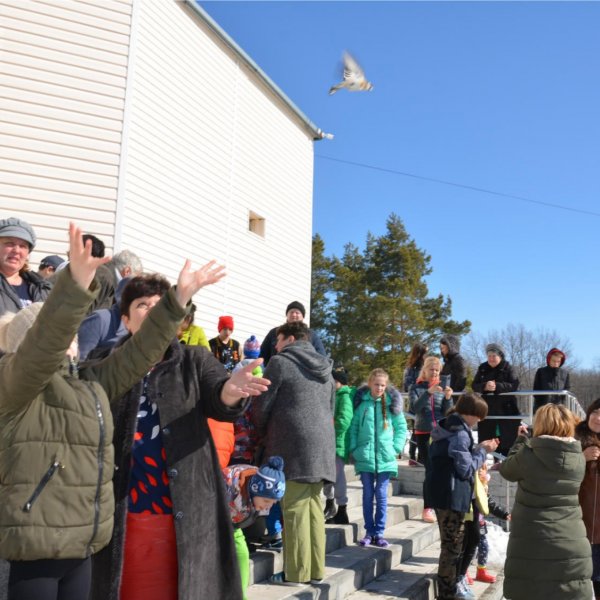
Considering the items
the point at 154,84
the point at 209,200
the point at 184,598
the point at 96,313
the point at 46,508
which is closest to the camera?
the point at 46,508

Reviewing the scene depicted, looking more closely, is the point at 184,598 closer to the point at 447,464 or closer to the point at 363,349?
the point at 447,464

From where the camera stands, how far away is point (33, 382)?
2150 mm

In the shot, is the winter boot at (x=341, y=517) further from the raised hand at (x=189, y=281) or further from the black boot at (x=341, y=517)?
the raised hand at (x=189, y=281)

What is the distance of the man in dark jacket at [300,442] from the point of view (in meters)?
4.68

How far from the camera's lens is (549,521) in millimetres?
4547

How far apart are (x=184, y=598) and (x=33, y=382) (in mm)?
1059

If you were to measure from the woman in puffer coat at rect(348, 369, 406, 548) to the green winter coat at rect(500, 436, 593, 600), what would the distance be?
1838mm

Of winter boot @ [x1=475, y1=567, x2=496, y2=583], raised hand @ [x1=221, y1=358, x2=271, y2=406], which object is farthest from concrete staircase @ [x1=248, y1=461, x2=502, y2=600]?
raised hand @ [x1=221, y1=358, x2=271, y2=406]

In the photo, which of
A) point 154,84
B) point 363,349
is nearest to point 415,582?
point 154,84

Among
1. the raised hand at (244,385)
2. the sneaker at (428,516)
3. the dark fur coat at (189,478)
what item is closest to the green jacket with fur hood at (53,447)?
the dark fur coat at (189,478)

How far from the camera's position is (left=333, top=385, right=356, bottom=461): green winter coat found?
6.76m

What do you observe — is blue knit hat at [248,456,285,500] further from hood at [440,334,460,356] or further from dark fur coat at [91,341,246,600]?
hood at [440,334,460,356]

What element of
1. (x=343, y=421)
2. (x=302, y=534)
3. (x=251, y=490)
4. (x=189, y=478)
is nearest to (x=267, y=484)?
(x=251, y=490)

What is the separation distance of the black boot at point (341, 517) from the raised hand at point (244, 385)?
4.45m
